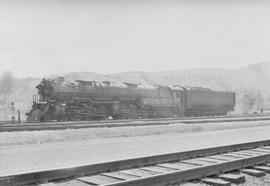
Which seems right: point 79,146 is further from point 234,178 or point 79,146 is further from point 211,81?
point 211,81

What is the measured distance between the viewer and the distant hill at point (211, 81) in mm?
71188

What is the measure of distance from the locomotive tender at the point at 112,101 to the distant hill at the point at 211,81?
2883cm

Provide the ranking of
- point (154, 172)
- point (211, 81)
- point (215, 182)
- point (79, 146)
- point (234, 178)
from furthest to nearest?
point (211, 81) < point (79, 146) < point (154, 172) < point (234, 178) < point (215, 182)

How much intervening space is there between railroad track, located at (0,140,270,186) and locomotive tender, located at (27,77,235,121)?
18.7 meters

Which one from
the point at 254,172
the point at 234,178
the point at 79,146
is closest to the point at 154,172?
the point at 234,178

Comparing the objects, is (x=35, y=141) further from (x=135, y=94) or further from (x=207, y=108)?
(x=207, y=108)

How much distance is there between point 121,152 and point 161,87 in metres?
24.0

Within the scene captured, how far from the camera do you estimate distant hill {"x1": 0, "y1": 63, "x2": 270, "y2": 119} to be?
71188 mm

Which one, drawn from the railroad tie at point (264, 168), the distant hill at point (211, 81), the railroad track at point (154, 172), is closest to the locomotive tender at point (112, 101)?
the railroad track at point (154, 172)

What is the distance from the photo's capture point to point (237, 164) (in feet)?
26.5

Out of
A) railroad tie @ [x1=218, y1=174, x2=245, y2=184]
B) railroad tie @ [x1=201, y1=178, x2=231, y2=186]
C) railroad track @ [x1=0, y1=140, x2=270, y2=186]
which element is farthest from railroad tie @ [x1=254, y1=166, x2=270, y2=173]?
railroad tie @ [x1=201, y1=178, x2=231, y2=186]

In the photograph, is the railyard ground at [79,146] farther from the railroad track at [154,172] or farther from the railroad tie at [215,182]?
the railroad tie at [215,182]

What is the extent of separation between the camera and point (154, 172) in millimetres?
7301

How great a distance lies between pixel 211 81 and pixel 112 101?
80378mm
